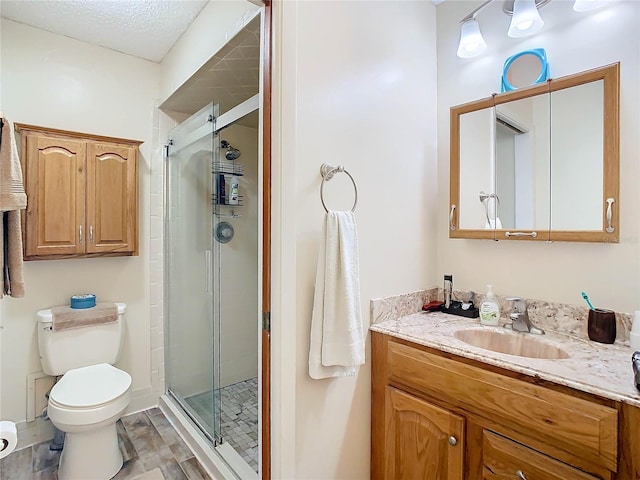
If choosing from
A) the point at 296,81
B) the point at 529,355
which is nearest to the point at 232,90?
the point at 296,81

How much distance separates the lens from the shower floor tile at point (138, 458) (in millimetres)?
1770

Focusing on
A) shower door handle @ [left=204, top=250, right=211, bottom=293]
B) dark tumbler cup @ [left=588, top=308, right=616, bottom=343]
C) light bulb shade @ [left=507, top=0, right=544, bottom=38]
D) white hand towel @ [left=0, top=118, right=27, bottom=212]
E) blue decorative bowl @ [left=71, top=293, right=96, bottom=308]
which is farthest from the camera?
shower door handle @ [left=204, top=250, right=211, bottom=293]

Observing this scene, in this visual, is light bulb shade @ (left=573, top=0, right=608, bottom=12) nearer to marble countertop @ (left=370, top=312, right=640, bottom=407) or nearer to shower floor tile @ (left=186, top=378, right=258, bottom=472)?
marble countertop @ (left=370, top=312, right=640, bottom=407)

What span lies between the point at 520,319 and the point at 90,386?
2172 millimetres

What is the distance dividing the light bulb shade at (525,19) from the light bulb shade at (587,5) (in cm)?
13

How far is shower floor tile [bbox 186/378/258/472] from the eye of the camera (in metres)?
1.88

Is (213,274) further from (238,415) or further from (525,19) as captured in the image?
(525,19)

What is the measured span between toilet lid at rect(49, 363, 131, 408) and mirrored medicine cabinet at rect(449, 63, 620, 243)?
1.95m

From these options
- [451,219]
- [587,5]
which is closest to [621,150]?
[587,5]

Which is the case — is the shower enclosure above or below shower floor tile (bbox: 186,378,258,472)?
above

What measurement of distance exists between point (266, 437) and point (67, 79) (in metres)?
2.36

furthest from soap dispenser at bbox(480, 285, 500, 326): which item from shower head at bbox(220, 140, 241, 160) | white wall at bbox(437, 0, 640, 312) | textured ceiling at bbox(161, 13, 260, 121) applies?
shower head at bbox(220, 140, 241, 160)

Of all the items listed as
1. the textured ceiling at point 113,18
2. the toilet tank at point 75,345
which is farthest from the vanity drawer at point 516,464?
the textured ceiling at point 113,18

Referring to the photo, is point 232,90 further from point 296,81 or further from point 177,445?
point 177,445
